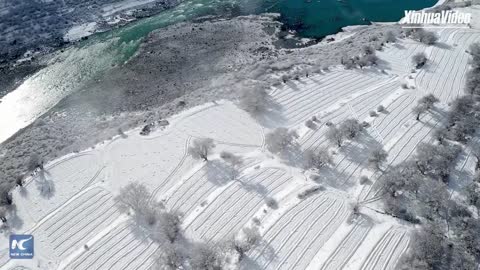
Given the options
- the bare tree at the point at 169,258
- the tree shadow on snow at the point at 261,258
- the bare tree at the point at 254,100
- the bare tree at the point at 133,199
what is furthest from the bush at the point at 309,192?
the bare tree at the point at 133,199

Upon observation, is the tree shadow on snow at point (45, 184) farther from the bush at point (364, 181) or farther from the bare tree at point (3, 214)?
the bush at point (364, 181)

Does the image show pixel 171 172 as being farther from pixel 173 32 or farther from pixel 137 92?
pixel 173 32

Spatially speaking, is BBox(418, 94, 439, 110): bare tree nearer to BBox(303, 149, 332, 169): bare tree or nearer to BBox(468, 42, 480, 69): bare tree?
BBox(468, 42, 480, 69): bare tree

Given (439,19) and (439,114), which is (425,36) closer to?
A: (439,19)

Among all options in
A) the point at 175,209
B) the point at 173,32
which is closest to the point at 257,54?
the point at 173,32

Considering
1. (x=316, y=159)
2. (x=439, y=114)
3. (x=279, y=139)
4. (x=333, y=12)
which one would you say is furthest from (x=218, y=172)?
(x=333, y=12)

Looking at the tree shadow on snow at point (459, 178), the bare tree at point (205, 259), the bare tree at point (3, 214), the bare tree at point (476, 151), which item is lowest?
the tree shadow on snow at point (459, 178)
